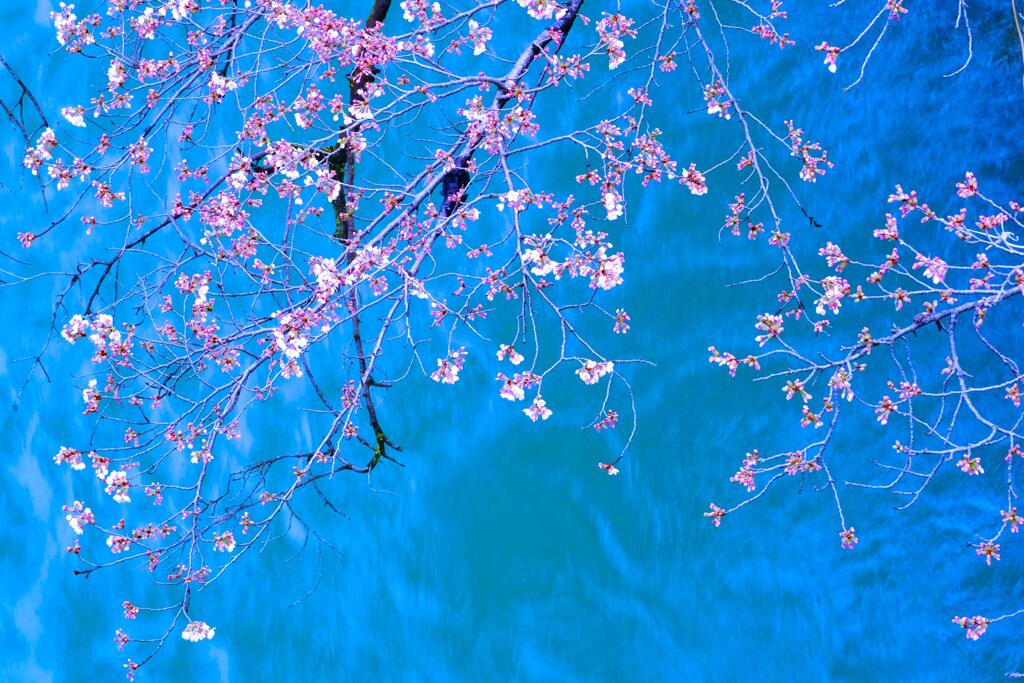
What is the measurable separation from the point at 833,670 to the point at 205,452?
329 cm

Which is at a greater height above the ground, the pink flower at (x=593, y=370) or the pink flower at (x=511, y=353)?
A: the pink flower at (x=511, y=353)

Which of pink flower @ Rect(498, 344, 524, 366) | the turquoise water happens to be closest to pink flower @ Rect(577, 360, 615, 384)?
pink flower @ Rect(498, 344, 524, 366)

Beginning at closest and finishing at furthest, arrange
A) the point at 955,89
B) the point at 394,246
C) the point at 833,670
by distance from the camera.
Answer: the point at 394,246
the point at 833,670
the point at 955,89

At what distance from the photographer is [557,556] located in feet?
15.2

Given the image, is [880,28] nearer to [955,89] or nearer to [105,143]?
[955,89]

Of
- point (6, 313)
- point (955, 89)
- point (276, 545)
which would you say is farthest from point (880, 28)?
point (6, 313)

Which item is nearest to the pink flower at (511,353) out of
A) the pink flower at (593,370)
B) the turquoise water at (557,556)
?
the pink flower at (593,370)

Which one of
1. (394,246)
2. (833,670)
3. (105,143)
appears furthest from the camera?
(833,670)

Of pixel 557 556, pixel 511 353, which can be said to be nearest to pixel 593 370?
pixel 511 353

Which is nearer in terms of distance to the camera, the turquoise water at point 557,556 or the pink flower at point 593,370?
the pink flower at point 593,370

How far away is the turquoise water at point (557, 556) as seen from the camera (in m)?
4.56

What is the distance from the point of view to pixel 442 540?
4676 mm

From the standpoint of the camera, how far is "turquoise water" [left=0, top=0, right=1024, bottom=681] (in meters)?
4.56

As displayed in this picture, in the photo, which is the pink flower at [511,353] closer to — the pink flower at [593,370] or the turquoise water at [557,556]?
the pink flower at [593,370]
